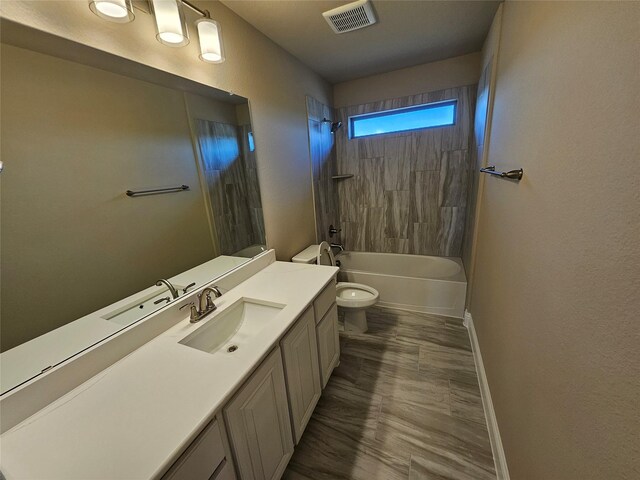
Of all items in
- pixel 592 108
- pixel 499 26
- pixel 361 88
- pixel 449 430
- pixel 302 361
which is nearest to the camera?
pixel 592 108

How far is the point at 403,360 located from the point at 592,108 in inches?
73.5

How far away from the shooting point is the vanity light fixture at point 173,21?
0.90 metres

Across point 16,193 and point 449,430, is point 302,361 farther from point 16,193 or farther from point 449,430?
point 16,193

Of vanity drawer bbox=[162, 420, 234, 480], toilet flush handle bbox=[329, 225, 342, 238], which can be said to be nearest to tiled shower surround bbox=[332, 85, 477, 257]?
toilet flush handle bbox=[329, 225, 342, 238]

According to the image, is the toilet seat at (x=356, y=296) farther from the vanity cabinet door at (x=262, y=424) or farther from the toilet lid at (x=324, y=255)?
the vanity cabinet door at (x=262, y=424)

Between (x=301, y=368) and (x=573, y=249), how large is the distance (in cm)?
120

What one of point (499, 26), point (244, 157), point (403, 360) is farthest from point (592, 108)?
point (403, 360)

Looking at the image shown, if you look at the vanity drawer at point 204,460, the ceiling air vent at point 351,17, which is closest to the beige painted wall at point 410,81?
the ceiling air vent at point 351,17

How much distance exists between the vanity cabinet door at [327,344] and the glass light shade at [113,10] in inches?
64.3

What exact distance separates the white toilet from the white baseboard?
83cm

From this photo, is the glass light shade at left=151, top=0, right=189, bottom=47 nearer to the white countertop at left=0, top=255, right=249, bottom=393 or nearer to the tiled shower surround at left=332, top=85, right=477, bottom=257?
the white countertop at left=0, top=255, right=249, bottom=393

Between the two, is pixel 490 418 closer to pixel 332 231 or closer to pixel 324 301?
pixel 324 301

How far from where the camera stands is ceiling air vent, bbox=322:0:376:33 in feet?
5.10

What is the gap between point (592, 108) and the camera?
0.62 metres
